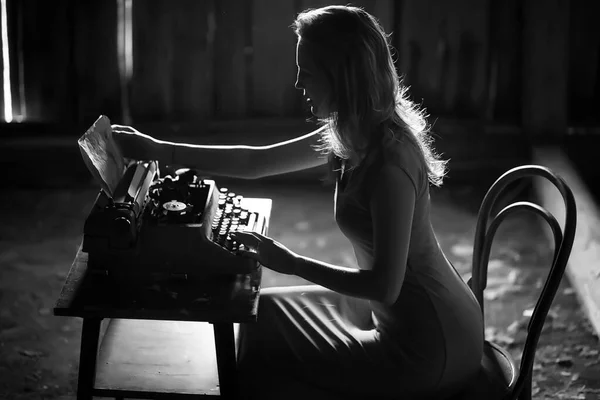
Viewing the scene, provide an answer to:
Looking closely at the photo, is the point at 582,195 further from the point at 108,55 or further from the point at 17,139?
the point at 17,139

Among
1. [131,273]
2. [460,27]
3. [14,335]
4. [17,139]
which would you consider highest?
[460,27]

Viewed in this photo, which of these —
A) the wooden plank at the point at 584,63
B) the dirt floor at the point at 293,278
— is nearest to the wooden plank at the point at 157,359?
the dirt floor at the point at 293,278

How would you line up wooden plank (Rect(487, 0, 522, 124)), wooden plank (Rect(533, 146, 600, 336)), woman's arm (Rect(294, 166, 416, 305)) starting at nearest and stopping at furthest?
woman's arm (Rect(294, 166, 416, 305)) → wooden plank (Rect(533, 146, 600, 336)) → wooden plank (Rect(487, 0, 522, 124))

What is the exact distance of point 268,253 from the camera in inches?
90.2

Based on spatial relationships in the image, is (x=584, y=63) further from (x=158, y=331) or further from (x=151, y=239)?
(x=151, y=239)

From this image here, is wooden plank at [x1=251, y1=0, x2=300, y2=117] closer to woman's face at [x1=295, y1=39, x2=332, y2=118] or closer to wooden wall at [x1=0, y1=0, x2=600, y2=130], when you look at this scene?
wooden wall at [x1=0, y1=0, x2=600, y2=130]

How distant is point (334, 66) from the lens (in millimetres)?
2199

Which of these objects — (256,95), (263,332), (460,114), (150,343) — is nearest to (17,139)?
(256,95)

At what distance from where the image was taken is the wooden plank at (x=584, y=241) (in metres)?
3.92

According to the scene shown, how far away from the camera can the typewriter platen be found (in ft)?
7.64

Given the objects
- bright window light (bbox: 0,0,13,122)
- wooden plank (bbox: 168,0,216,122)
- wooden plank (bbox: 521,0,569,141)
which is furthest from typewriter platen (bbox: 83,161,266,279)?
wooden plank (bbox: 521,0,569,141)

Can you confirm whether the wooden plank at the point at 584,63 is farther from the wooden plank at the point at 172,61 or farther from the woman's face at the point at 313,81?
the woman's face at the point at 313,81

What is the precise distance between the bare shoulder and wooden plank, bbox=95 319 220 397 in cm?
53

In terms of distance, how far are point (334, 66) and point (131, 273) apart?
30.3 inches
